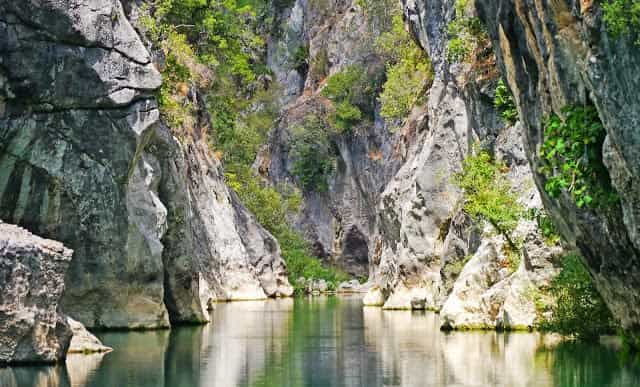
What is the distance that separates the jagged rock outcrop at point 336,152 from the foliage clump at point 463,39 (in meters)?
30.0

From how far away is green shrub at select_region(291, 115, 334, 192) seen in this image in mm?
76438

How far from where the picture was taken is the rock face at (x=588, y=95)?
41.7 feet

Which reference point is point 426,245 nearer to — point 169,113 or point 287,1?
point 169,113

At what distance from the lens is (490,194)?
33.2m

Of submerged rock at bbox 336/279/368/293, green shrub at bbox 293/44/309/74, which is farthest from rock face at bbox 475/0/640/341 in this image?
green shrub at bbox 293/44/309/74

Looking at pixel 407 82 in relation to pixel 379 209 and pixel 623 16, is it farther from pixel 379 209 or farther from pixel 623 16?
pixel 623 16

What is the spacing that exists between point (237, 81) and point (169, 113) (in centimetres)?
5066

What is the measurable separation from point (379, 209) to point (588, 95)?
39.3 m

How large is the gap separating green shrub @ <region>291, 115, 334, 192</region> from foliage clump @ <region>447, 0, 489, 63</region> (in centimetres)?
3611

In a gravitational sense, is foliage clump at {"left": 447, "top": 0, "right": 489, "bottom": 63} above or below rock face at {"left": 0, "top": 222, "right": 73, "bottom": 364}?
above

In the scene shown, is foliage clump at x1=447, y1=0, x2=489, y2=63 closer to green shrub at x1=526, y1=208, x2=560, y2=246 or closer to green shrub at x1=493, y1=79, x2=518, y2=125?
green shrub at x1=493, y1=79, x2=518, y2=125

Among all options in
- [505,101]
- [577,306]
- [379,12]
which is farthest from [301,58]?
[577,306]

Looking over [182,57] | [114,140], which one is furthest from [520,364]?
[182,57]

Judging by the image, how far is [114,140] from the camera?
88.1ft
